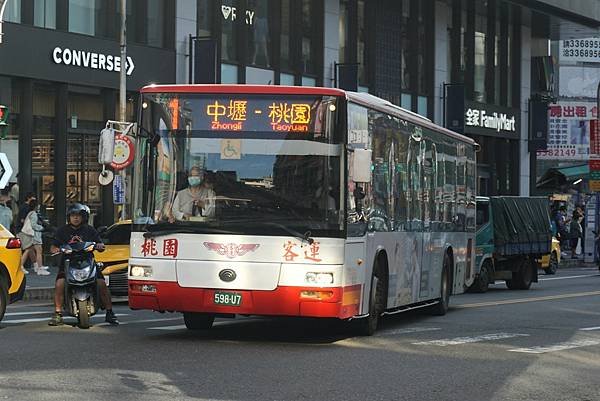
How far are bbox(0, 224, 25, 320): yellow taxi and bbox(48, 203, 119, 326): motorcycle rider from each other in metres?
0.53

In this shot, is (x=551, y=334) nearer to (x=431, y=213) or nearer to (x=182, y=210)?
(x=431, y=213)

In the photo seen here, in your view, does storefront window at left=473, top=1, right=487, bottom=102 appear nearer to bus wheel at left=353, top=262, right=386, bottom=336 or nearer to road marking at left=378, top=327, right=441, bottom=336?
road marking at left=378, top=327, right=441, bottom=336

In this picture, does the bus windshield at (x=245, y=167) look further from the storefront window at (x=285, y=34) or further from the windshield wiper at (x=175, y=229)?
the storefront window at (x=285, y=34)

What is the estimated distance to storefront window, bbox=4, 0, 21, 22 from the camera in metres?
29.5

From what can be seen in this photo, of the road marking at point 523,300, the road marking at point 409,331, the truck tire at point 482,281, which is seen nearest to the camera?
the road marking at point 409,331

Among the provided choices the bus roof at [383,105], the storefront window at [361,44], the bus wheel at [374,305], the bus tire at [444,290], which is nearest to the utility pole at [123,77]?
the bus tire at [444,290]

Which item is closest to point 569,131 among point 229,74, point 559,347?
point 229,74

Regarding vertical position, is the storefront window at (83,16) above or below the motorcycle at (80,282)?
above

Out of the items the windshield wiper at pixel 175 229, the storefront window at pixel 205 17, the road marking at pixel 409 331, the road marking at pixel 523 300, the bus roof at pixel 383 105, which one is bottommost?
the road marking at pixel 523 300

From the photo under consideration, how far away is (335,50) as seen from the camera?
135 ft

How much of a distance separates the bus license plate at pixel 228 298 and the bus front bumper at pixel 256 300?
0.09 ft

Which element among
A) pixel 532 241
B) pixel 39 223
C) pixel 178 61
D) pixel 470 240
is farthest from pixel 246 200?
pixel 178 61

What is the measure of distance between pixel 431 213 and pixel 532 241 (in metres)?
11.1

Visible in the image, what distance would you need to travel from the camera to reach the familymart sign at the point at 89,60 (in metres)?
30.7
